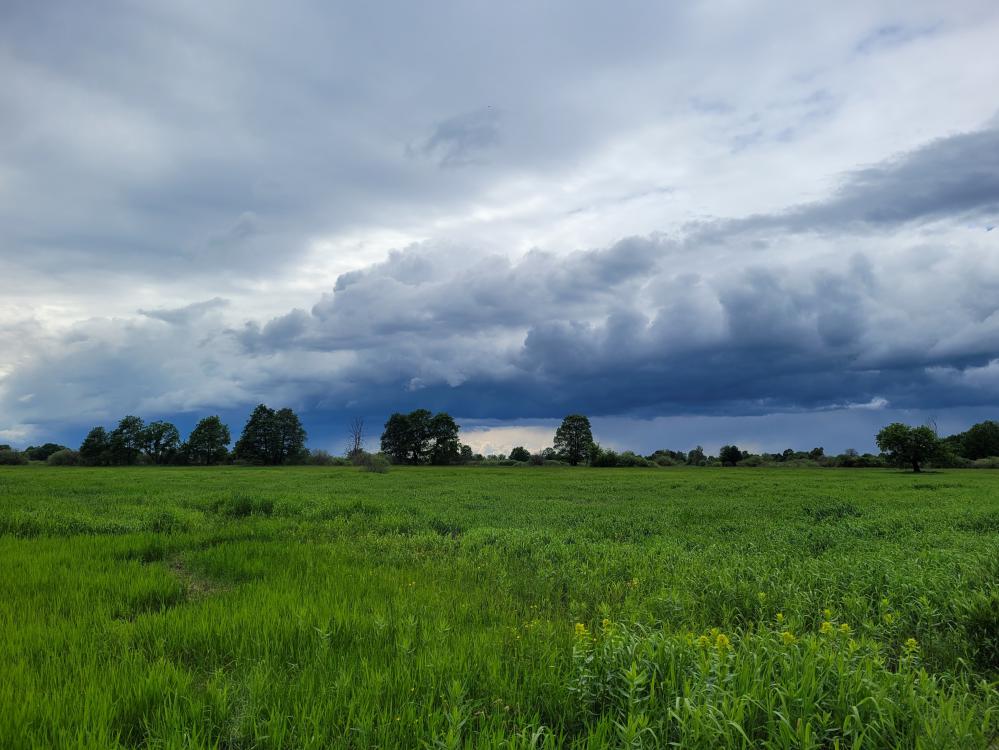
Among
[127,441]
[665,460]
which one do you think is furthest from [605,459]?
[127,441]

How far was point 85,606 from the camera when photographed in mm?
7406

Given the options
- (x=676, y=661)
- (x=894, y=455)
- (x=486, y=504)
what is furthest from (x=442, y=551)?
(x=894, y=455)

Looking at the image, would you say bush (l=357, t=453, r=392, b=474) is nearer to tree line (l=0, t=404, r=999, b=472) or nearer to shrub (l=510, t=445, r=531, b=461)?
tree line (l=0, t=404, r=999, b=472)

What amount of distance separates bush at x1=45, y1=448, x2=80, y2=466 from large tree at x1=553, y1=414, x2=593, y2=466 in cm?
10585

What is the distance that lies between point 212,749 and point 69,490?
33.1 m

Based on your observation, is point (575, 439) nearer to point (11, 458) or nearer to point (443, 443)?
point (443, 443)

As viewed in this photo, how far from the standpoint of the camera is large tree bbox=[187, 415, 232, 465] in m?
113

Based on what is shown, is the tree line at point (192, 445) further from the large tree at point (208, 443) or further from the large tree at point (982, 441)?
the large tree at point (982, 441)

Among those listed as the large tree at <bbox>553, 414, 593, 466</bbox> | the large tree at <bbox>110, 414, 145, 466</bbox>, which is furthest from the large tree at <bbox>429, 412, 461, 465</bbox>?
the large tree at <bbox>110, 414, 145, 466</bbox>

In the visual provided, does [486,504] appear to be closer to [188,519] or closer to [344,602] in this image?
[188,519]

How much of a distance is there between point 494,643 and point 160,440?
5108 inches

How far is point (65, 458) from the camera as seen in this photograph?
356 feet

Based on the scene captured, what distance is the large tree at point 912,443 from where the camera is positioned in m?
77.7

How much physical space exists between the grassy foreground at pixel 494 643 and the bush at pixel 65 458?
12182 centimetres
